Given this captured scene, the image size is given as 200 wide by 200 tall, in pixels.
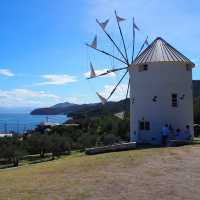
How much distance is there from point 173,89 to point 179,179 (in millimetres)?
16233

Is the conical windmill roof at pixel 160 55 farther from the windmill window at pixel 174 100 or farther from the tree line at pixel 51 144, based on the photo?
the tree line at pixel 51 144

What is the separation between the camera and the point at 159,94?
3122 centimetres

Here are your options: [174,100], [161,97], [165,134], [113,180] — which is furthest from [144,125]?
[113,180]

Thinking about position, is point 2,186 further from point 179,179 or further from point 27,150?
point 27,150

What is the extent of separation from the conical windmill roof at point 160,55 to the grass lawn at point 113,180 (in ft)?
35.9

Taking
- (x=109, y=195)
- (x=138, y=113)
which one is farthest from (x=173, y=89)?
(x=109, y=195)

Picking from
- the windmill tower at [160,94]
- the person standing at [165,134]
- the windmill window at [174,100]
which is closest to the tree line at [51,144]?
the windmill tower at [160,94]

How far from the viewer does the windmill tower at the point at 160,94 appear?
103ft

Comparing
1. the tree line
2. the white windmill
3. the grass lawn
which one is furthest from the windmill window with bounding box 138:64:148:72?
the grass lawn

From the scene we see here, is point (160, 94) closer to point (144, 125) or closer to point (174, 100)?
point (174, 100)

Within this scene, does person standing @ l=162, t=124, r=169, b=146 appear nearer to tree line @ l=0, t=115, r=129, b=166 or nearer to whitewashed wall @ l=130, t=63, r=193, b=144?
whitewashed wall @ l=130, t=63, r=193, b=144

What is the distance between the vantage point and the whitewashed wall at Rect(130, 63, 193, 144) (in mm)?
31234

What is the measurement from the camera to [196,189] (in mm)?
14000

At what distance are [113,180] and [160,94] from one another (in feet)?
52.6
